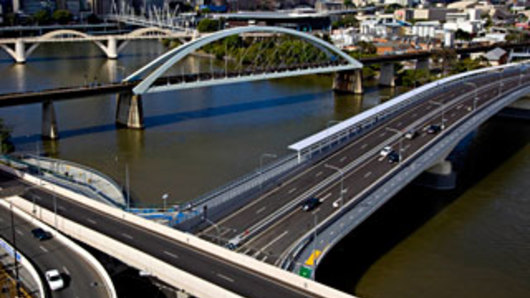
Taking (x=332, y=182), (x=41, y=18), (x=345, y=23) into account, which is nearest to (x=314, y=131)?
(x=332, y=182)

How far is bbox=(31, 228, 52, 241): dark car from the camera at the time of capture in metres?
21.2

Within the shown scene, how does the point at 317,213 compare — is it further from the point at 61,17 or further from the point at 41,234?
the point at 61,17

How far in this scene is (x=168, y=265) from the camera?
19156 mm

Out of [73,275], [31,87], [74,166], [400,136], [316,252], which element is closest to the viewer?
[73,275]

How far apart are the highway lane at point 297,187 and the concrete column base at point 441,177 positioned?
3.46m

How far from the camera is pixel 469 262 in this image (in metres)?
24.7

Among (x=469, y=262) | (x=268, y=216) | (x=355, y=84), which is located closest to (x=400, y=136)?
(x=469, y=262)

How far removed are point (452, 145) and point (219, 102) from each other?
1048 inches

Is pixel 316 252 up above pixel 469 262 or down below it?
above

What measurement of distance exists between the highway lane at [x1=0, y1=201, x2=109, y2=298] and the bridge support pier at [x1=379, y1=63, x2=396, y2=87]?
182 ft

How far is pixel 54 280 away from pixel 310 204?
10809mm

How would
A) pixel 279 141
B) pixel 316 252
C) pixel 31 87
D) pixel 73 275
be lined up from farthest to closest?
pixel 31 87
pixel 279 141
pixel 316 252
pixel 73 275

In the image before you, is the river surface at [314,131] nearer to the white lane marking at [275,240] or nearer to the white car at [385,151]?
the white lane marking at [275,240]

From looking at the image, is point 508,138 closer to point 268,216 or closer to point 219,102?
point 219,102
